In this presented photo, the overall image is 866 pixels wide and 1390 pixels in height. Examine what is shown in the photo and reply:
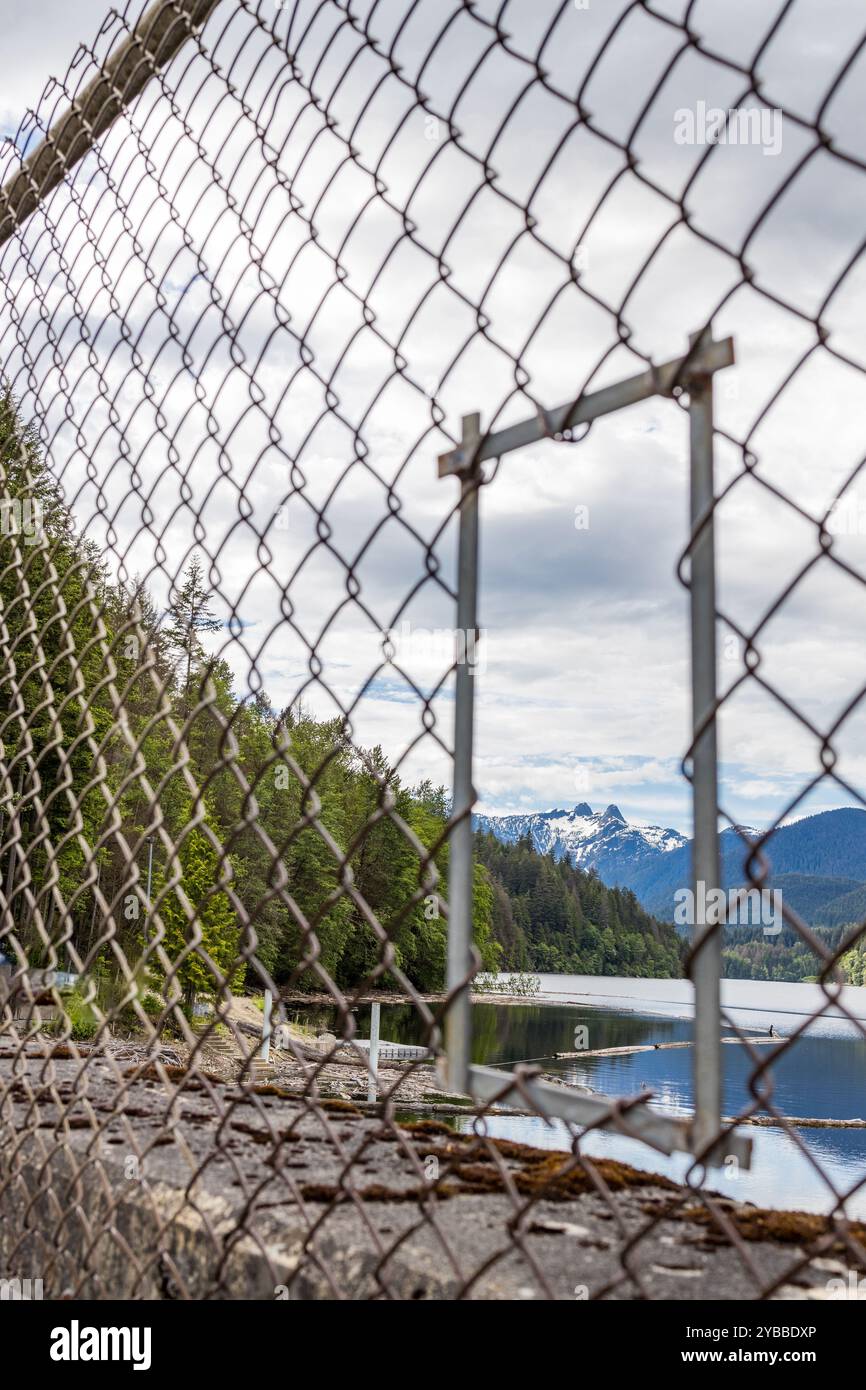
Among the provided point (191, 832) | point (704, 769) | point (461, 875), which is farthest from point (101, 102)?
point (704, 769)

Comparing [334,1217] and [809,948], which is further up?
[809,948]

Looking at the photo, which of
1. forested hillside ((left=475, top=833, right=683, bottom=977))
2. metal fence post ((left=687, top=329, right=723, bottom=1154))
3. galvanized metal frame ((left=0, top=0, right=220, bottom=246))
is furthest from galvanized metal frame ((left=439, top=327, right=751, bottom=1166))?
forested hillside ((left=475, top=833, right=683, bottom=977))

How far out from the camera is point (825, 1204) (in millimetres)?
20547

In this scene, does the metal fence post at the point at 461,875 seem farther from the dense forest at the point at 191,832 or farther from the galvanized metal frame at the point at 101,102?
the galvanized metal frame at the point at 101,102

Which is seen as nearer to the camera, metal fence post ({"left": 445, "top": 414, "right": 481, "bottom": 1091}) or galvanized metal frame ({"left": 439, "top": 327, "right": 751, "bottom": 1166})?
galvanized metal frame ({"left": 439, "top": 327, "right": 751, "bottom": 1166})

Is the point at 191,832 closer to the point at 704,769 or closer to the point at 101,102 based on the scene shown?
the point at 101,102

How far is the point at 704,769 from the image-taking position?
2.65ft

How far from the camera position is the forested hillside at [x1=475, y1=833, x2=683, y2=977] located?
77.6 metres

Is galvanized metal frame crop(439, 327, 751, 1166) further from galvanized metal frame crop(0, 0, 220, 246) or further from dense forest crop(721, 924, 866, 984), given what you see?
galvanized metal frame crop(0, 0, 220, 246)

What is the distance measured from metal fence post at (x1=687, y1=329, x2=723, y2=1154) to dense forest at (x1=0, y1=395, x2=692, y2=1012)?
0.23 meters

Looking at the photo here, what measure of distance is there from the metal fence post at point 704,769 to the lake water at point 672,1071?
0.05m

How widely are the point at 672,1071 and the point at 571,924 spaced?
36.6 metres

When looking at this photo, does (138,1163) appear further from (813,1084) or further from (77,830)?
(813,1084)
